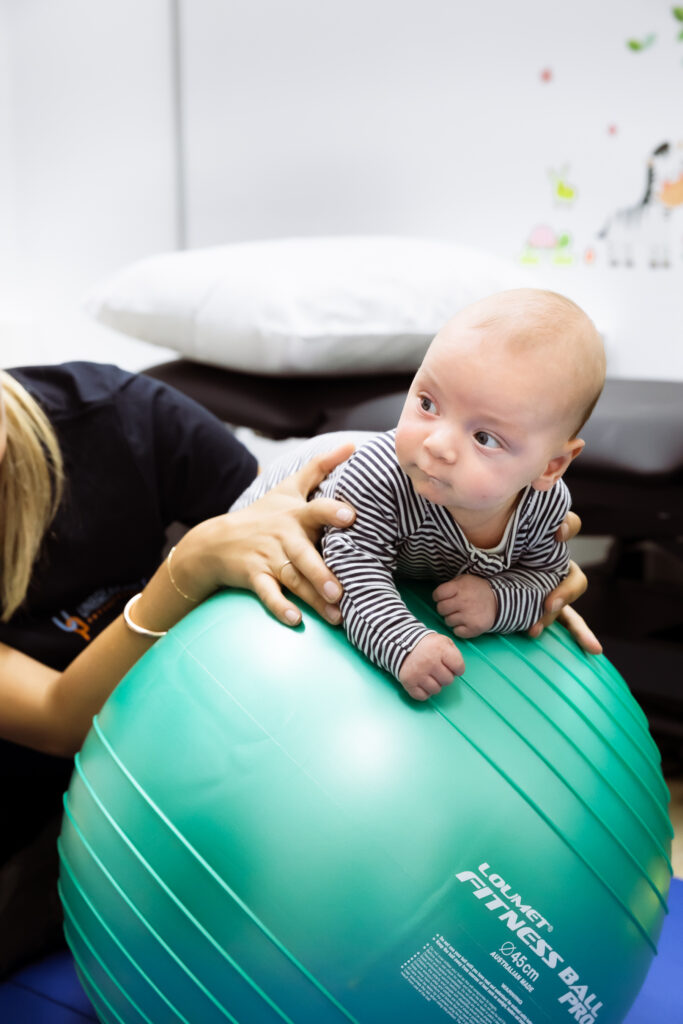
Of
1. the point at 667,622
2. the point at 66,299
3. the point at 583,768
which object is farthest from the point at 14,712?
the point at 66,299

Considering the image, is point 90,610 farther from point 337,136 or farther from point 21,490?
point 337,136

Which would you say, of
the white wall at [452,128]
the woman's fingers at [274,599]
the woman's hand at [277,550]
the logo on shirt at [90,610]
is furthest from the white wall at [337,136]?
the woman's fingers at [274,599]

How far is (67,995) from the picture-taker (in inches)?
43.7

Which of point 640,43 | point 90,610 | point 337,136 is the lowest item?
point 90,610

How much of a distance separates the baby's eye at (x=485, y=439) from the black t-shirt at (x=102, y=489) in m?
0.56

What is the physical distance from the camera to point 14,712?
1123mm

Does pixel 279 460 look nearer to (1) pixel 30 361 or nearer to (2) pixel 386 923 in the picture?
(2) pixel 386 923

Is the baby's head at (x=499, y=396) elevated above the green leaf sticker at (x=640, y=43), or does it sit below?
below

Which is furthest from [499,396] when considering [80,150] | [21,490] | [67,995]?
[80,150]

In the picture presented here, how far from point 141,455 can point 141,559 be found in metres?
0.15

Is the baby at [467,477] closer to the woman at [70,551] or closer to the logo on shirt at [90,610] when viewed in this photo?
the woman at [70,551]

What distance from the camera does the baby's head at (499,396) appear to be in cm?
75

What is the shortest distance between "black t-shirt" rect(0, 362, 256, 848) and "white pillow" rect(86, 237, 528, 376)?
0.53 meters

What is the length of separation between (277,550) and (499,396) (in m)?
0.25
